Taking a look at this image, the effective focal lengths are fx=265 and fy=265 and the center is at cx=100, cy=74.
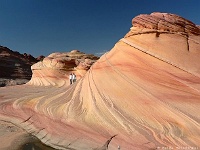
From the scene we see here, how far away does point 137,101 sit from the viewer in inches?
203

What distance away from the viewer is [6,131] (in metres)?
5.53

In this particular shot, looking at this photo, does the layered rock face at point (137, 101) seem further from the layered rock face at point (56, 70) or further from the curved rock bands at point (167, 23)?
the layered rock face at point (56, 70)

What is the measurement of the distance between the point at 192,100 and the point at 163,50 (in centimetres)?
137

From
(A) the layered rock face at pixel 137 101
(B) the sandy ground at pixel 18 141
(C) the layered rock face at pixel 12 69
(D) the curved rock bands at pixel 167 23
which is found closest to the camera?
(A) the layered rock face at pixel 137 101

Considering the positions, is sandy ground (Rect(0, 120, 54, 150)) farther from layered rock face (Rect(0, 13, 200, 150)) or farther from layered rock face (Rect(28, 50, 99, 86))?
layered rock face (Rect(28, 50, 99, 86))

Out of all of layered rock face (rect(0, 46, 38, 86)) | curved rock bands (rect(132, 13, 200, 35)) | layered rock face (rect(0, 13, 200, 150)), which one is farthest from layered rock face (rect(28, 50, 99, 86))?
layered rock face (rect(0, 46, 38, 86))

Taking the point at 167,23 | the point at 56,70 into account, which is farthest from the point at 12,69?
the point at 167,23

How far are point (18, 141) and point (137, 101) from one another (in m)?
2.34

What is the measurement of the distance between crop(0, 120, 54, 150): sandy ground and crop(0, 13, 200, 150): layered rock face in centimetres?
19

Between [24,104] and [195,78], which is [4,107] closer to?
[24,104]

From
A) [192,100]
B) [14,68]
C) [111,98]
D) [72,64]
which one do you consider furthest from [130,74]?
[14,68]

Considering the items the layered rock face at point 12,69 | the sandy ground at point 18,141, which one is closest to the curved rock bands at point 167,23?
the sandy ground at point 18,141

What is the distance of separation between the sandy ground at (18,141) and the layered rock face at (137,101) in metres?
0.19

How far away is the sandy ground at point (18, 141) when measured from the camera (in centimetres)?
455
